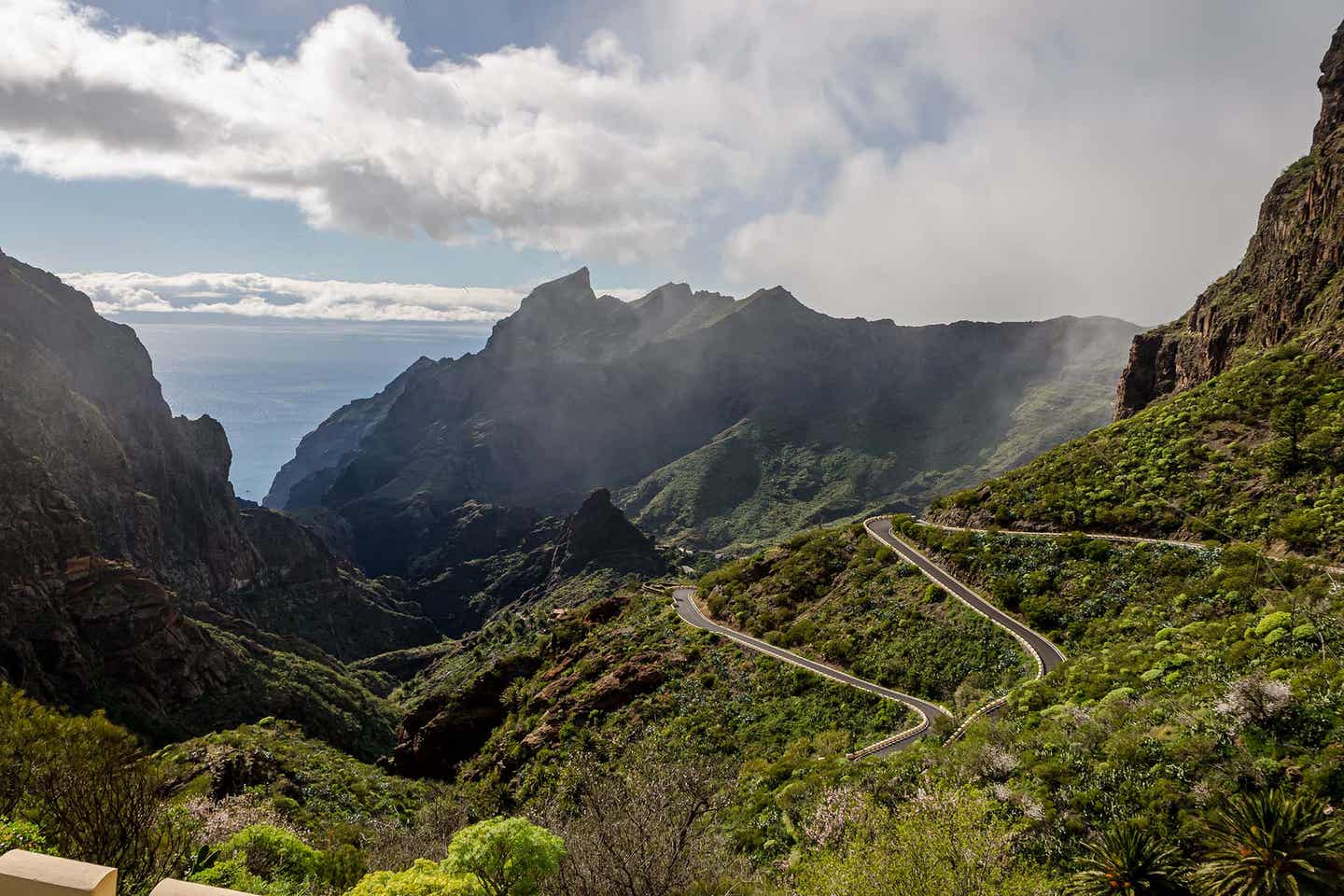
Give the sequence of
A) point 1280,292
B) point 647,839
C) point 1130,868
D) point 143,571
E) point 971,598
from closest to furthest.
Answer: point 1130,868
point 647,839
point 971,598
point 1280,292
point 143,571

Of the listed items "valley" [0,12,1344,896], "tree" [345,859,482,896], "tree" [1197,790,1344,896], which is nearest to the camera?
"tree" [1197,790,1344,896]

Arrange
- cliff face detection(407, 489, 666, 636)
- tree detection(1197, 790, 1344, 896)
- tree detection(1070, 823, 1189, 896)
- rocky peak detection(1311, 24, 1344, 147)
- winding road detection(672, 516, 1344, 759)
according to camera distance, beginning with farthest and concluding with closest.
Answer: cliff face detection(407, 489, 666, 636)
rocky peak detection(1311, 24, 1344, 147)
winding road detection(672, 516, 1344, 759)
tree detection(1070, 823, 1189, 896)
tree detection(1197, 790, 1344, 896)

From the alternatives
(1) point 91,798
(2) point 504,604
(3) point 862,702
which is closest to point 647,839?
(1) point 91,798

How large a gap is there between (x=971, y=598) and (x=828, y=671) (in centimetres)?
1096

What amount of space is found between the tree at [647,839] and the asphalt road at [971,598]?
68.2ft

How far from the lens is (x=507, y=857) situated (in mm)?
18266

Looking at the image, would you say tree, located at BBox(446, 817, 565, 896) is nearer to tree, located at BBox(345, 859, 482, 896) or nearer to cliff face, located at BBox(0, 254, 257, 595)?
tree, located at BBox(345, 859, 482, 896)

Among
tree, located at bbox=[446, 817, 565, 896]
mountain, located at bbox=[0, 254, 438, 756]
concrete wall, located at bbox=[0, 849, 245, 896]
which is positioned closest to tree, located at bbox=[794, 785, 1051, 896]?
tree, located at bbox=[446, 817, 565, 896]

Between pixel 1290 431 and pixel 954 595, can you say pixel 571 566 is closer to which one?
pixel 954 595

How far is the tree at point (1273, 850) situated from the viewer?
1259cm

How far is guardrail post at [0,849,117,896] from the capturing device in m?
6.39

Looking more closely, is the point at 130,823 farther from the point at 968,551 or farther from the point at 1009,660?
the point at 968,551

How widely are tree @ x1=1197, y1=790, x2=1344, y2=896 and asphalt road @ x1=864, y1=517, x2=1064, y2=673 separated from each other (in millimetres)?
19828

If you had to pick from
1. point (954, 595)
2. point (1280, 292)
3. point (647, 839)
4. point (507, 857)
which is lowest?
point (507, 857)
